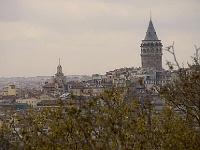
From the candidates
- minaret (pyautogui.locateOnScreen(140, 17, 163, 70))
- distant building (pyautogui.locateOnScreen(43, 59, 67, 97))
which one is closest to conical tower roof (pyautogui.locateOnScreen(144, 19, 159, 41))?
minaret (pyautogui.locateOnScreen(140, 17, 163, 70))

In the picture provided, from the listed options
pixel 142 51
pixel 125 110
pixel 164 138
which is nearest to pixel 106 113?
pixel 125 110

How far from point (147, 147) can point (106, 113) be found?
1237mm

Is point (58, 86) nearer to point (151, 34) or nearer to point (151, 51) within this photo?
point (151, 51)

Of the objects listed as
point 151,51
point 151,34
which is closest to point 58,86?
point 151,51

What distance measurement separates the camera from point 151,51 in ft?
232

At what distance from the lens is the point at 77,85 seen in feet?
210

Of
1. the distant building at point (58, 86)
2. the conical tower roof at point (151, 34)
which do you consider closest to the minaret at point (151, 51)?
the conical tower roof at point (151, 34)

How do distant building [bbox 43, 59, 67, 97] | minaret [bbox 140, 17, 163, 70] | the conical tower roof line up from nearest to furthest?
distant building [bbox 43, 59, 67, 97] < minaret [bbox 140, 17, 163, 70] < the conical tower roof

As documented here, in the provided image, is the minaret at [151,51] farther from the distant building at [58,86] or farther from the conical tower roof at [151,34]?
the distant building at [58,86]

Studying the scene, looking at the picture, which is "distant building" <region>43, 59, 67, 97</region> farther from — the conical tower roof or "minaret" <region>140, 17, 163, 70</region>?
the conical tower roof

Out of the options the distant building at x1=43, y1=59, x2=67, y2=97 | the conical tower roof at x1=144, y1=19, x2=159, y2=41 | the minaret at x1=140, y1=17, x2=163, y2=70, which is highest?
the conical tower roof at x1=144, y1=19, x2=159, y2=41

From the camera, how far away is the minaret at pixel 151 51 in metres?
71.0

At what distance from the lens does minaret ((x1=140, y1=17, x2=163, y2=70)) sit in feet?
233

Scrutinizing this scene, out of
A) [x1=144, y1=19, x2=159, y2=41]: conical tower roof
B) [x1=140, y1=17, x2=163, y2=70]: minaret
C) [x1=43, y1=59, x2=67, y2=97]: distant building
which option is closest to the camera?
[x1=43, y1=59, x2=67, y2=97]: distant building
